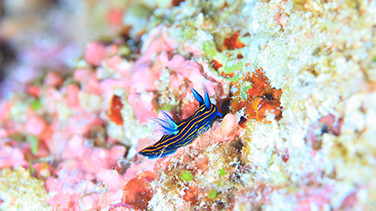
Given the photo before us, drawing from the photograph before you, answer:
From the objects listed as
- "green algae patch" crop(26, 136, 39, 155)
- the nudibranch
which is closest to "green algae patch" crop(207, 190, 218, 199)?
the nudibranch

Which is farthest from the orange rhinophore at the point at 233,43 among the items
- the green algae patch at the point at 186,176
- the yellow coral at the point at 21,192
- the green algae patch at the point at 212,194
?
the yellow coral at the point at 21,192

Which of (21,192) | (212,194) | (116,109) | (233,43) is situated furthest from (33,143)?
(233,43)

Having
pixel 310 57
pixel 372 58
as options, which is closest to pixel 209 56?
pixel 310 57

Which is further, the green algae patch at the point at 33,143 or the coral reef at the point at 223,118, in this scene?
the green algae patch at the point at 33,143

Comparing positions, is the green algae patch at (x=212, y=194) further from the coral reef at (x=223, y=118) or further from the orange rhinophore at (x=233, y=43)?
the orange rhinophore at (x=233, y=43)

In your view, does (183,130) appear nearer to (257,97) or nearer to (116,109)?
(257,97)

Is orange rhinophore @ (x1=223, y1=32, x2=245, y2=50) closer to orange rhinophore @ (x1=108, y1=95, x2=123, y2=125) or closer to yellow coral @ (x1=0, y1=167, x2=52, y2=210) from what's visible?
orange rhinophore @ (x1=108, y1=95, x2=123, y2=125)
